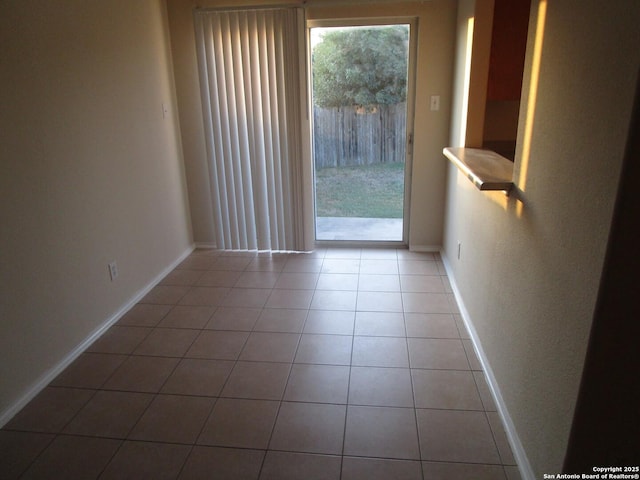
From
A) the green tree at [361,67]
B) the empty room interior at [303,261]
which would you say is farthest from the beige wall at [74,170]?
the green tree at [361,67]

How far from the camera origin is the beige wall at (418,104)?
3559 mm

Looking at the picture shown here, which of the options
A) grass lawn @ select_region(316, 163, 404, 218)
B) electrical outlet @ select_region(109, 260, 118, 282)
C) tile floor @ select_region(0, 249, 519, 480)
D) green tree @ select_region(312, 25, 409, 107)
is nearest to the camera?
tile floor @ select_region(0, 249, 519, 480)

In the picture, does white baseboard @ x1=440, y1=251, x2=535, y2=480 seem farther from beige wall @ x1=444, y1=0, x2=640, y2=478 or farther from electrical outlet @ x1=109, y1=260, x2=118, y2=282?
electrical outlet @ x1=109, y1=260, x2=118, y2=282

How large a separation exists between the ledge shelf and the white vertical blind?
1.56 metres

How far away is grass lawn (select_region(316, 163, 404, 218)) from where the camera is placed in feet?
13.5

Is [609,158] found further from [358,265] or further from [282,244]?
[282,244]

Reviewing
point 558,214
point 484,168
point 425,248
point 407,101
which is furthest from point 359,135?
point 558,214

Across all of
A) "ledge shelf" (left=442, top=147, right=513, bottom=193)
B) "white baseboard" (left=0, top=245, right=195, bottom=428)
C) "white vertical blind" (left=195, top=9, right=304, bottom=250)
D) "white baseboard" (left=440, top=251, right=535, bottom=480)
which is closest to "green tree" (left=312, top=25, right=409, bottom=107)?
"white vertical blind" (left=195, top=9, right=304, bottom=250)

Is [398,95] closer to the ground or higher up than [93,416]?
higher up

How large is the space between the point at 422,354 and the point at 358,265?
1423 mm

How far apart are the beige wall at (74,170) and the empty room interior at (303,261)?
16 millimetres

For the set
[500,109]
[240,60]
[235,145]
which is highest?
[240,60]

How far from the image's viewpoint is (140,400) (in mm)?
2225

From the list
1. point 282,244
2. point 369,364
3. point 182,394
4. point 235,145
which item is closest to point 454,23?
point 235,145
